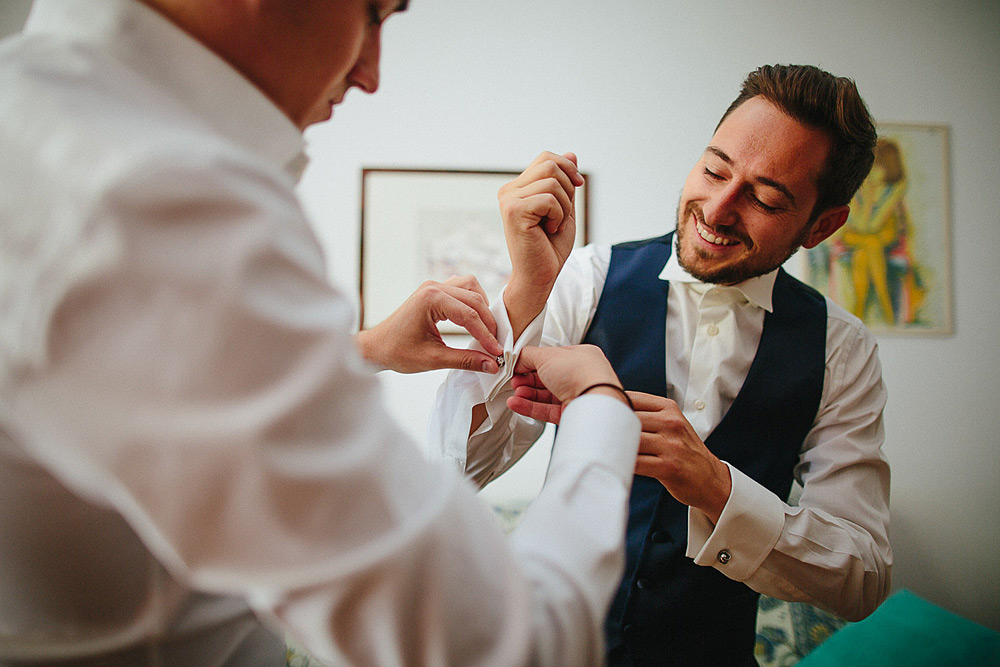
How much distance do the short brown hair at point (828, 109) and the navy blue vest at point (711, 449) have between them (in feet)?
1.03

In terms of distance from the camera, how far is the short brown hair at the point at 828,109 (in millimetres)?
1158

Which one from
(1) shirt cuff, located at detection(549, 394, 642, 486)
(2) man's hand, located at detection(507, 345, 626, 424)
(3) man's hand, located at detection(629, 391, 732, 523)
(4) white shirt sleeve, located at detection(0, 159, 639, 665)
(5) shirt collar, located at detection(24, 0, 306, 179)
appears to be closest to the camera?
(4) white shirt sleeve, located at detection(0, 159, 639, 665)

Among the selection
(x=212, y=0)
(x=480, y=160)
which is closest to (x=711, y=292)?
(x=212, y=0)

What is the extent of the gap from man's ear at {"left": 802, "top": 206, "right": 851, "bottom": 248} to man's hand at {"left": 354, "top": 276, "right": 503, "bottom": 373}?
881mm

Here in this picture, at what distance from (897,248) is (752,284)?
1.86 meters

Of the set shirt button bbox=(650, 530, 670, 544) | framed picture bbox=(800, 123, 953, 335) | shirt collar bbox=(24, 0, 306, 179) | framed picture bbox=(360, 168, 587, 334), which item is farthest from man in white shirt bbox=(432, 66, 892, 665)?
framed picture bbox=(800, 123, 953, 335)

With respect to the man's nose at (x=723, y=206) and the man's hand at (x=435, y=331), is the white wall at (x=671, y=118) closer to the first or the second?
the man's nose at (x=723, y=206)

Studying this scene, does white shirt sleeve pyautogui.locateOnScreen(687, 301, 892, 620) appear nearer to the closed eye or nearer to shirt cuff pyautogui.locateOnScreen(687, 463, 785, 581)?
shirt cuff pyautogui.locateOnScreen(687, 463, 785, 581)

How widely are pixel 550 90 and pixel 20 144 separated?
2.53 meters

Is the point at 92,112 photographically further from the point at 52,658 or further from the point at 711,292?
the point at 711,292

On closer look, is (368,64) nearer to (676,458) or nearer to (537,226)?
(537,226)

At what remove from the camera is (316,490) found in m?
0.32

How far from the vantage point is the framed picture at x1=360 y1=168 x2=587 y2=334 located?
254cm

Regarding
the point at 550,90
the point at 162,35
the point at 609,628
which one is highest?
the point at 550,90
